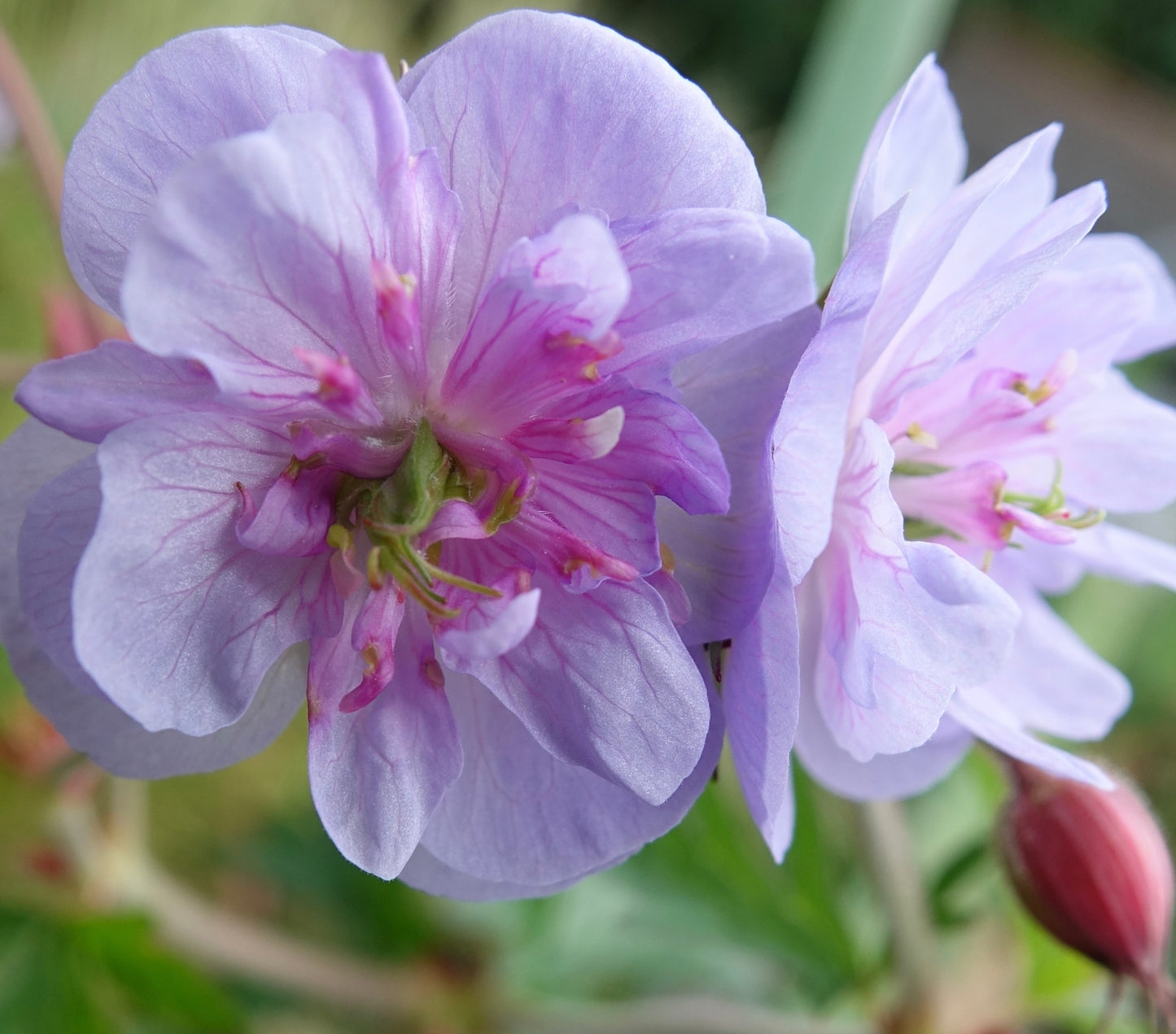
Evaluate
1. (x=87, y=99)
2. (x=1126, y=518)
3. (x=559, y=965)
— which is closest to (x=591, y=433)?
(x=559, y=965)

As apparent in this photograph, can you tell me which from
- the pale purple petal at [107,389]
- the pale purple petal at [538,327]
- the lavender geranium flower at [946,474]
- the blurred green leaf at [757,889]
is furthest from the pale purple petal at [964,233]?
the blurred green leaf at [757,889]

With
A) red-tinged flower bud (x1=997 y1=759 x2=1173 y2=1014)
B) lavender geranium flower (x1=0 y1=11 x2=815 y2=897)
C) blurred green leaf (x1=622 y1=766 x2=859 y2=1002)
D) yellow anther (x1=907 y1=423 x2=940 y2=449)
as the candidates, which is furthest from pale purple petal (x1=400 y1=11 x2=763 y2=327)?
blurred green leaf (x1=622 y1=766 x2=859 y2=1002)

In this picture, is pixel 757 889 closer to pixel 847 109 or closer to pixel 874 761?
pixel 874 761

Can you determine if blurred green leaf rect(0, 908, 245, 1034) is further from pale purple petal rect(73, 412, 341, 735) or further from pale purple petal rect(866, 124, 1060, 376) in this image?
pale purple petal rect(866, 124, 1060, 376)

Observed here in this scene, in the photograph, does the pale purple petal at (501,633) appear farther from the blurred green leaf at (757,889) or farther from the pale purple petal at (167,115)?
the blurred green leaf at (757,889)

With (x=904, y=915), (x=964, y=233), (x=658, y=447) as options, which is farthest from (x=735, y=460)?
(x=904, y=915)
